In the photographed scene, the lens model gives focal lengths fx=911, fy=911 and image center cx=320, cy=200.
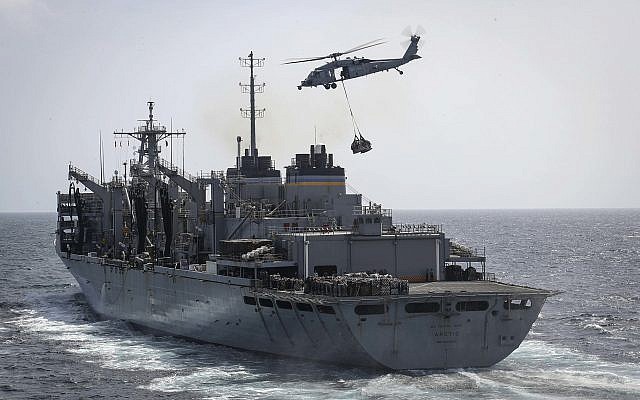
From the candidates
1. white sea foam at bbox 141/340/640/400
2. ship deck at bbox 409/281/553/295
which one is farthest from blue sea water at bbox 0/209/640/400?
ship deck at bbox 409/281/553/295

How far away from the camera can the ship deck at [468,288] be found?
35688 millimetres

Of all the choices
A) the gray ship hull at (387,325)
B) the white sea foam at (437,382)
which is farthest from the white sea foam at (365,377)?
the gray ship hull at (387,325)

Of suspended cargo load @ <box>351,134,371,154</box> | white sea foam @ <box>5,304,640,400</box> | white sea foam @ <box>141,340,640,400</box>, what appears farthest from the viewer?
suspended cargo load @ <box>351,134,371,154</box>

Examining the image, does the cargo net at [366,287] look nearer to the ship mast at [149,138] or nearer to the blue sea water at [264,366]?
the blue sea water at [264,366]

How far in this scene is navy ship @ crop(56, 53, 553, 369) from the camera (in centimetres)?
3497

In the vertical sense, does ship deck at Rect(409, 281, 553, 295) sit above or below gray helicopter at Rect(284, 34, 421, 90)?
below

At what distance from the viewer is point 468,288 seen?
37.7m

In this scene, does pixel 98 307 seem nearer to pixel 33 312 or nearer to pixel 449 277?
pixel 33 312

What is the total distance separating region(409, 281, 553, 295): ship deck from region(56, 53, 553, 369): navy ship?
0.27ft

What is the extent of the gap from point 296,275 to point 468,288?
25.0 ft

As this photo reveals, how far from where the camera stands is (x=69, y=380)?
123 ft

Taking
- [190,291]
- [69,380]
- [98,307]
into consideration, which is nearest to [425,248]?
[190,291]

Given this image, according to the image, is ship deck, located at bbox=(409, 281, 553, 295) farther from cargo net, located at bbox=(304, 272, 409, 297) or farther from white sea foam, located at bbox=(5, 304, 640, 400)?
white sea foam, located at bbox=(5, 304, 640, 400)

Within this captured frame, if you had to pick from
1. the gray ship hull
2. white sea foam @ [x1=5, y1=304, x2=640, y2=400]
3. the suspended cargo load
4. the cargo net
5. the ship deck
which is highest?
the suspended cargo load
